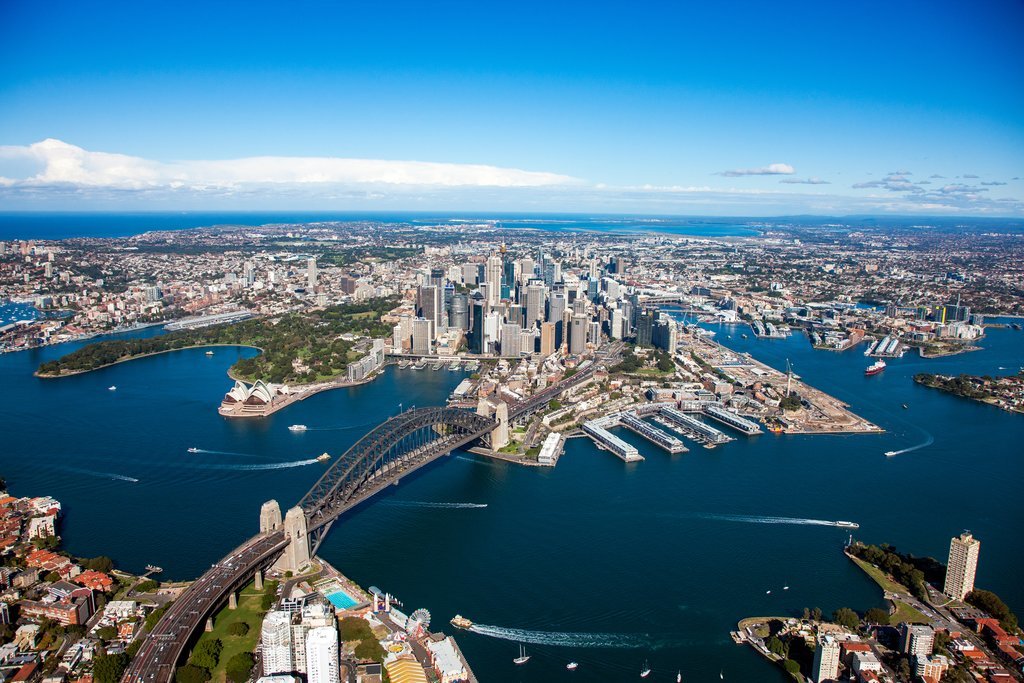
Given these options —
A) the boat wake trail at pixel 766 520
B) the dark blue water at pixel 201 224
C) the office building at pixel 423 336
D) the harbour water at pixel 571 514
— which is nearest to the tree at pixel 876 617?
the harbour water at pixel 571 514

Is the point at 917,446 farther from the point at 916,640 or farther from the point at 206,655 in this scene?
the point at 206,655

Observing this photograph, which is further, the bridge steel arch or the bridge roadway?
the bridge steel arch

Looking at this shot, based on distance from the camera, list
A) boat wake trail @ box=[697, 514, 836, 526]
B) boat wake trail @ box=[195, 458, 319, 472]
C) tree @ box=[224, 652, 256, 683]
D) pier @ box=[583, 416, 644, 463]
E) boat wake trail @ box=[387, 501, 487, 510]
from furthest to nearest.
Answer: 1. pier @ box=[583, 416, 644, 463]
2. boat wake trail @ box=[195, 458, 319, 472]
3. boat wake trail @ box=[387, 501, 487, 510]
4. boat wake trail @ box=[697, 514, 836, 526]
5. tree @ box=[224, 652, 256, 683]

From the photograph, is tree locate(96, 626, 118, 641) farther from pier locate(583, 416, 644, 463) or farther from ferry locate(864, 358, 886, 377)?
ferry locate(864, 358, 886, 377)

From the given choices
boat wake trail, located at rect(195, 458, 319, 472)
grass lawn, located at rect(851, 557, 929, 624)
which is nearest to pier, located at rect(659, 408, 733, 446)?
grass lawn, located at rect(851, 557, 929, 624)

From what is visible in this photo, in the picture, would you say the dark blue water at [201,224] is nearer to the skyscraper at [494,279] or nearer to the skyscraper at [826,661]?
the skyscraper at [494,279]

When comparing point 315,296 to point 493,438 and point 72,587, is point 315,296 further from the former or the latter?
point 72,587

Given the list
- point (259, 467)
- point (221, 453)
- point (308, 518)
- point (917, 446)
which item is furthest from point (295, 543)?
point (917, 446)
